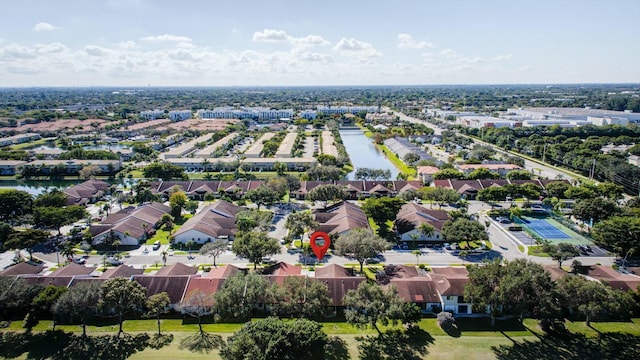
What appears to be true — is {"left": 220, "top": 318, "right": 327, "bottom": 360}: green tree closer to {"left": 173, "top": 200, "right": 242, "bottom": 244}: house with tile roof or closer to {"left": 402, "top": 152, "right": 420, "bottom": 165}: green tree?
{"left": 173, "top": 200, "right": 242, "bottom": 244}: house with tile roof

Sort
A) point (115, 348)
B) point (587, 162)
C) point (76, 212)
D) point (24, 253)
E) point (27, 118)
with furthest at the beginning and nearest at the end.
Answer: point (27, 118) < point (587, 162) < point (76, 212) < point (24, 253) < point (115, 348)

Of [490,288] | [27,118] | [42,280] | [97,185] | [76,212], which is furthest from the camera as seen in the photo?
[27,118]

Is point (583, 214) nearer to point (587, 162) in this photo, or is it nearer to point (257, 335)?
point (587, 162)

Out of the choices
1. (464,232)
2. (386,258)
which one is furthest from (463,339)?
(464,232)

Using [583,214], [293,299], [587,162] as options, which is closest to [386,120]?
[587,162]

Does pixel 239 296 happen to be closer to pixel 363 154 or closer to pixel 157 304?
pixel 157 304
